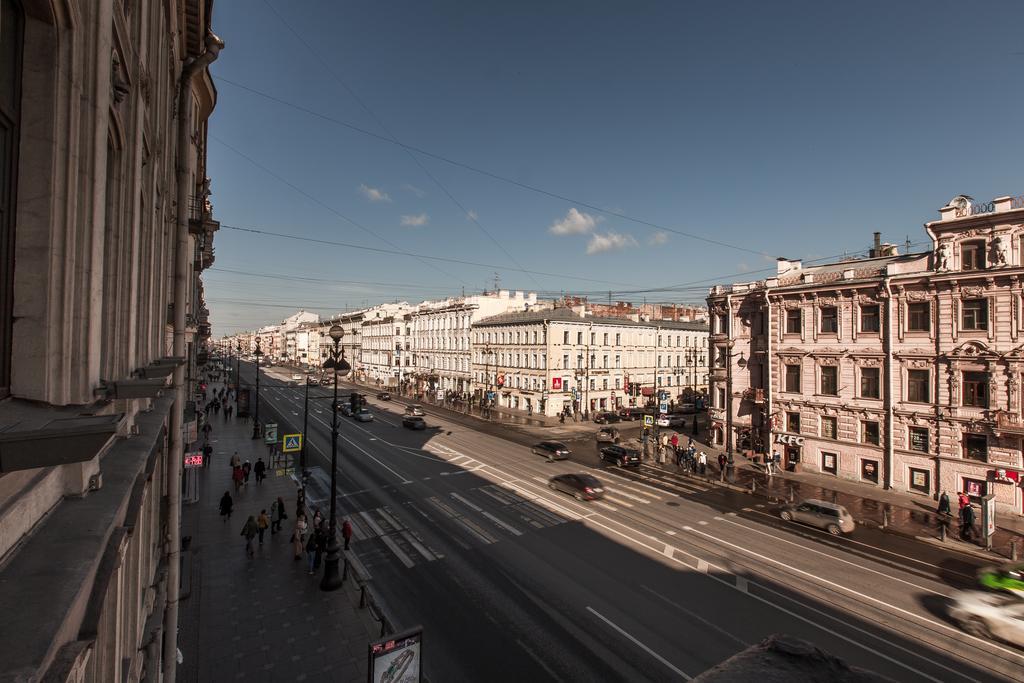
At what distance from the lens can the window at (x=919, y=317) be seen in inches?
1018

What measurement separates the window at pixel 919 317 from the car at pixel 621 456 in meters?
16.6

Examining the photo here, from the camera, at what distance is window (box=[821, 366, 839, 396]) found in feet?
97.3

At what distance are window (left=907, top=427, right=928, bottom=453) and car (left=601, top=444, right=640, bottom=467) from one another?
14475mm

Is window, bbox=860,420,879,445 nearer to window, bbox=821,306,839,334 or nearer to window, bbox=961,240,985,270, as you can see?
window, bbox=821,306,839,334

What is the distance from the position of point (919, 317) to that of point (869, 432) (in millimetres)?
6970

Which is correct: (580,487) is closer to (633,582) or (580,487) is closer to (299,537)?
(633,582)

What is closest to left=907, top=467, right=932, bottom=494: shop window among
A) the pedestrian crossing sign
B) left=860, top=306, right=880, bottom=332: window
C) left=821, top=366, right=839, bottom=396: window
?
Answer: left=821, top=366, right=839, bottom=396: window

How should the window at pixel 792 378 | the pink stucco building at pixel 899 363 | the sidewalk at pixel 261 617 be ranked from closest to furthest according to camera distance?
the sidewalk at pixel 261 617, the pink stucco building at pixel 899 363, the window at pixel 792 378

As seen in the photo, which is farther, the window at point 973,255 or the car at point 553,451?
the car at point 553,451

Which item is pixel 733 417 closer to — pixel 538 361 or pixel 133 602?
pixel 538 361

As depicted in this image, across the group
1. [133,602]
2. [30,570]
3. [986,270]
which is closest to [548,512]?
[133,602]

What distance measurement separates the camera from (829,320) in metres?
30.2

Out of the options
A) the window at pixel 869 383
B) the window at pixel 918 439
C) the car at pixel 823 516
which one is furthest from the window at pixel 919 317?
the car at pixel 823 516

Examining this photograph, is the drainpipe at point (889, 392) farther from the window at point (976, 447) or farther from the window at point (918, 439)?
the window at point (976, 447)
